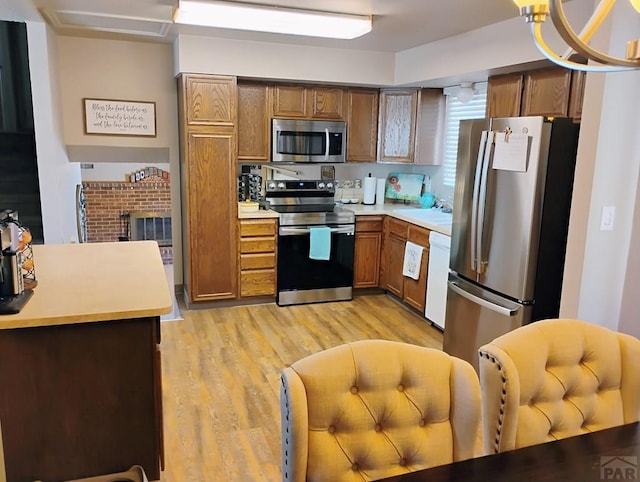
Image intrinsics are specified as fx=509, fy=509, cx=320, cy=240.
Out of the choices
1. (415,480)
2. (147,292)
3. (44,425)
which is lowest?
(44,425)

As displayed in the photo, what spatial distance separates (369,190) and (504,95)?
1939 millimetres

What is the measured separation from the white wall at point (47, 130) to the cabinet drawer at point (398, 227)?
2874mm

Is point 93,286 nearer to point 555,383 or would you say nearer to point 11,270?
point 11,270

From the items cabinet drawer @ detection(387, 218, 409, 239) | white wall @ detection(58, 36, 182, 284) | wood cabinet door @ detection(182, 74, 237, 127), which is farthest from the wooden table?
white wall @ detection(58, 36, 182, 284)

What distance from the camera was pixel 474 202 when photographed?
3174 mm

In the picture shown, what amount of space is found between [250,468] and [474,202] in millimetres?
2001

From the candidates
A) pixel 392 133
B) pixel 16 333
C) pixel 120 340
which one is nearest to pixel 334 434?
pixel 120 340

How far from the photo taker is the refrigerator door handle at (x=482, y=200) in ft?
9.91

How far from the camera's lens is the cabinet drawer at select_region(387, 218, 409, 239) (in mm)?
4715

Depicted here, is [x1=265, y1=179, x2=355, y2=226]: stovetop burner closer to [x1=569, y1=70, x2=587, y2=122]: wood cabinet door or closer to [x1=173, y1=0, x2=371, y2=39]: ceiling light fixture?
[x1=173, y1=0, x2=371, y2=39]: ceiling light fixture

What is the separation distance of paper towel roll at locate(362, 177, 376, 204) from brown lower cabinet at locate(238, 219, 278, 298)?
117 centimetres

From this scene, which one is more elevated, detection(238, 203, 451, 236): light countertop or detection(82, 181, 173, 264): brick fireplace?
detection(238, 203, 451, 236): light countertop

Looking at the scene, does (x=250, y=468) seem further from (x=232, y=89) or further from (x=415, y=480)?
(x=232, y=89)

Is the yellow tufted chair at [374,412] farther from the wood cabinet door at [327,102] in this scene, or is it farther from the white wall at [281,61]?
the wood cabinet door at [327,102]
